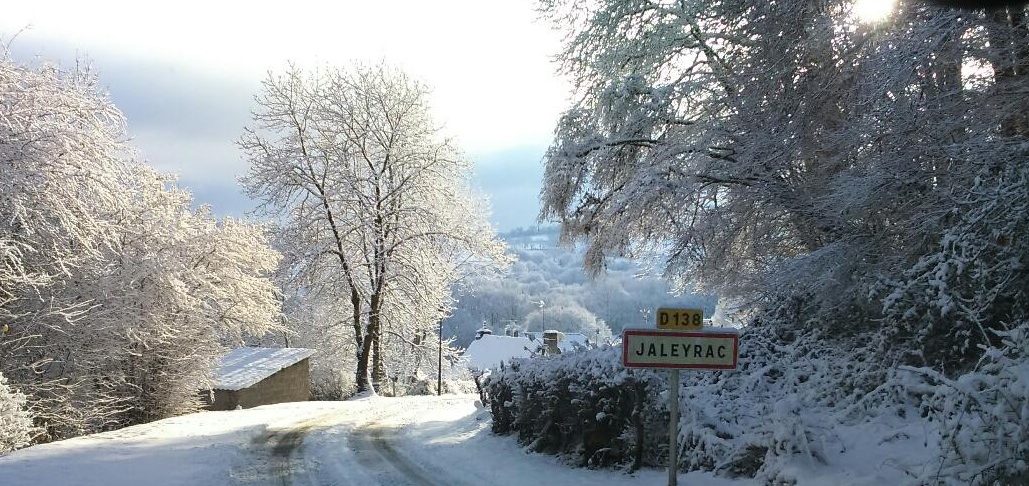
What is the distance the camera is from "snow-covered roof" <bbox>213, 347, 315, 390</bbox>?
1003 inches

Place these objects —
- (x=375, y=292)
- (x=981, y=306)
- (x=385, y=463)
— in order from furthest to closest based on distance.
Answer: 1. (x=375, y=292)
2. (x=385, y=463)
3. (x=981, y=306)

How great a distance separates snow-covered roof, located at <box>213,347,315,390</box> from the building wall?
0.36 meters

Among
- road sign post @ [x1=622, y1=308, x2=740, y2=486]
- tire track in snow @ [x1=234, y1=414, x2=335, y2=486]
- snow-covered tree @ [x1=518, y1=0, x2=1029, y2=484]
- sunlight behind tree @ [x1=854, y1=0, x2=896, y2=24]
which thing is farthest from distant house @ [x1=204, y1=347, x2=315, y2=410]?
sunlight behind tree @ [x1=854, y1=0, x2=896, y2=24]

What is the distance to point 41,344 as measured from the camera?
15.2 metres

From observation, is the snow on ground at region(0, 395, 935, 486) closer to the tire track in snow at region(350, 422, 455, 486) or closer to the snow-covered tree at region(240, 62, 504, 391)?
the tire track in snow at region(350, 422, 455, 486)

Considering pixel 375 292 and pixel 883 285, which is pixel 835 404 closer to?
pixel 883 285

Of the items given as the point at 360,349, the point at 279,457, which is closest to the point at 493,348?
the point at 360,349

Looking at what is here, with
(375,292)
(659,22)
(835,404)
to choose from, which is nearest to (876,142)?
(835,404)

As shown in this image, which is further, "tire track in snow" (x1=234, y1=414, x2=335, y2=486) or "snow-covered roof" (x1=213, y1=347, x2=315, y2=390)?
"snow-covered roof" (x1=213, y1=347, x2=315, y2=390)

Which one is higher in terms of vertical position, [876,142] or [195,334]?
[876,142]

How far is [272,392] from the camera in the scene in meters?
28.0

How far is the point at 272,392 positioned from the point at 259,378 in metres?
1.99

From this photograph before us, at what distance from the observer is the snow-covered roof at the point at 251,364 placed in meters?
25.5

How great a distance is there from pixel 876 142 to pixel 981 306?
98.0 inches
